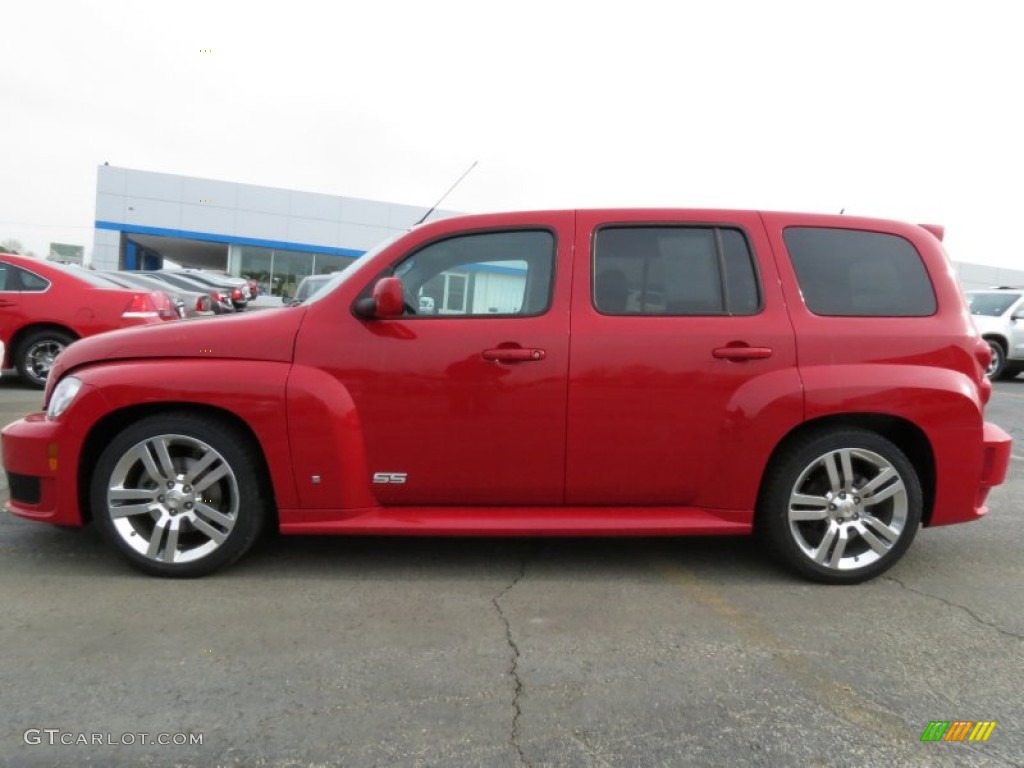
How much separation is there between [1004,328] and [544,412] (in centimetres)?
1308

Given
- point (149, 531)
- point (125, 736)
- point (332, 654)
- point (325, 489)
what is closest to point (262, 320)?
point (325, 489)

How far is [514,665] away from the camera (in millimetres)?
2654

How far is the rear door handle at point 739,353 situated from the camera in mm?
3309

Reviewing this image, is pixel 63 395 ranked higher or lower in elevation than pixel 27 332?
lower

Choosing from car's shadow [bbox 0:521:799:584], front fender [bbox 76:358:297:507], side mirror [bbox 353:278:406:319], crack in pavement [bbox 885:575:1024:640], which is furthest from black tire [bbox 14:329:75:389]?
crack in pavement [bbox 885:575:1024:640]

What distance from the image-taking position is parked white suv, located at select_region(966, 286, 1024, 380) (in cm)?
1295

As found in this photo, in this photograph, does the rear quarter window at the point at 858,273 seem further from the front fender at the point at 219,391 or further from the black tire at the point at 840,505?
the front fender at the point at 219,391

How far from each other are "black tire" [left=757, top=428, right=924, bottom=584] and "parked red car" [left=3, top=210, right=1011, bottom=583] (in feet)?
0.03

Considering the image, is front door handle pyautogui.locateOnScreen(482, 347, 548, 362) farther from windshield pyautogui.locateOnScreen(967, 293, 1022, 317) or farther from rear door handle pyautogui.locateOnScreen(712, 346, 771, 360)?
windshield pyautogui.locateOnScreen(967, 293, 1022, 317)

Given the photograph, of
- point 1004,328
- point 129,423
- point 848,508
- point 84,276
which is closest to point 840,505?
point 848,508

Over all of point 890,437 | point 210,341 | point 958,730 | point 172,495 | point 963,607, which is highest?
point 210,341

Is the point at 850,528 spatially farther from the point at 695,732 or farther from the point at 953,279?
the point at 695,732

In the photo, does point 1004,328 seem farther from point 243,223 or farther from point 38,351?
point 243,223

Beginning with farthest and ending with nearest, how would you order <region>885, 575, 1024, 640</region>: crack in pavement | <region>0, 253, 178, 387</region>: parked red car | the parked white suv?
the parked white suv, <region>0, 253, 178, 387</region>: parked red car, <region>885, 575, 1024, 640</region>: crack in pavement
